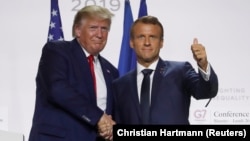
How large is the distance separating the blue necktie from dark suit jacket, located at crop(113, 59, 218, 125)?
3 cm

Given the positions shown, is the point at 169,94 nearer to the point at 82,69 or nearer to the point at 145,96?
the point at 145,96

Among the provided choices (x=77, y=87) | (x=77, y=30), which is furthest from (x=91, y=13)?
(x=77, y=87)

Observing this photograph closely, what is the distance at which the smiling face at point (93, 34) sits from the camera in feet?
8.58

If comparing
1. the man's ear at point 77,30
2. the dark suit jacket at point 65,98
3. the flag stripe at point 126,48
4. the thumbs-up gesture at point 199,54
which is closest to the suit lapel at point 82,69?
the dark suit jacket at point 65,98

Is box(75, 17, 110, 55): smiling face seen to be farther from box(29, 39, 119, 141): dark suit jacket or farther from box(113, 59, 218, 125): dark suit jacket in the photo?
box(113, 59, 218, 125): dark suit jacket

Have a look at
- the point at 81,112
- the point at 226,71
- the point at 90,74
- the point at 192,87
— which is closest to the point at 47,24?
the point at 90,74

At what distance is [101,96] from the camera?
261 cm

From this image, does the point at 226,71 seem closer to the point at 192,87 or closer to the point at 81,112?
the point at 192,87

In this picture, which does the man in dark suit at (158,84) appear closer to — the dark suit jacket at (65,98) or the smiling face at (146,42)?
the smiling face at (146,42)


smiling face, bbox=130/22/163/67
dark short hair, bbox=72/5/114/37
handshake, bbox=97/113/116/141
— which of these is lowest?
handshake, bbox=97/113/116/141

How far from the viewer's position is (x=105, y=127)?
2.54 metres

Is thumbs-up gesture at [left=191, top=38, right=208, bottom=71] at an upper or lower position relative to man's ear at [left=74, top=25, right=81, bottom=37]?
lower

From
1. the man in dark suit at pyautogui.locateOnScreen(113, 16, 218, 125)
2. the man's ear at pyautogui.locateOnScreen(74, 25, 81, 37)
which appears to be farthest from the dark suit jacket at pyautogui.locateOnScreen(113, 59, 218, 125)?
the man's ear at pyautogui.locateOnScreen(74, 25, 81, 37)

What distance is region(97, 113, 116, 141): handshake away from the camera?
8.29 ft
